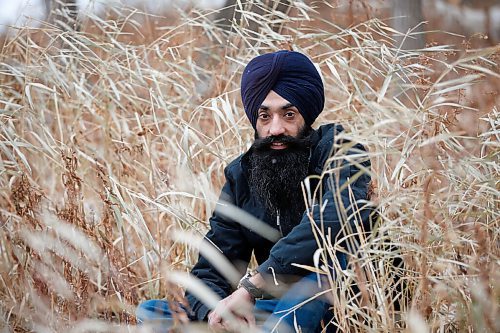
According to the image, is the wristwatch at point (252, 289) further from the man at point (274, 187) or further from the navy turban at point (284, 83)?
the navy turban at point (284, 83)

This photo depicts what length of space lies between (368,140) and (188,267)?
94 cm

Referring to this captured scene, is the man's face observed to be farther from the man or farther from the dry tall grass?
the dry tall grass

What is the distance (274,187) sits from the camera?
8.47ft

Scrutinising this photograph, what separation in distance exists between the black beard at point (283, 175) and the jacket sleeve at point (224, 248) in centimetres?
14

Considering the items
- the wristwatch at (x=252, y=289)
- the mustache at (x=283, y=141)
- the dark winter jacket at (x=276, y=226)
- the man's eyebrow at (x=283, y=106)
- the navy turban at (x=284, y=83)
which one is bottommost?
the wristwatch at (x=252, y=289)

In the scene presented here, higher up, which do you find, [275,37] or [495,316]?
[275,37]

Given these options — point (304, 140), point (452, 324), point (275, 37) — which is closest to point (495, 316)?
point (452, 324)

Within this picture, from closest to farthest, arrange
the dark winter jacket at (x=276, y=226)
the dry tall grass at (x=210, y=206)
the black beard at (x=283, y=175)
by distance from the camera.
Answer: the dry tall grass at (x=210, y=206) < the dark winter jacket at (x=276, y=226) < the black beard at (x=283, y=175)

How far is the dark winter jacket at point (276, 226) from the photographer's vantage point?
2.30 m

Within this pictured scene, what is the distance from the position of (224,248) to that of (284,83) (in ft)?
1.97

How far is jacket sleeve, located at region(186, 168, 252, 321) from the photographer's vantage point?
2.66 meters

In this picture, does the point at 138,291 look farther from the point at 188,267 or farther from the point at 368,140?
the point at 368,140

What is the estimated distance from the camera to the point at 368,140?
2.25 meters

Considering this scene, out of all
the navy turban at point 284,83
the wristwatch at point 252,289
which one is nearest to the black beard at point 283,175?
the navy turban at point 284,83
